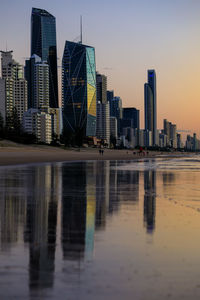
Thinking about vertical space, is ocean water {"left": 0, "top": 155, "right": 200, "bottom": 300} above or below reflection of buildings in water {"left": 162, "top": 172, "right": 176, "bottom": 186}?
above

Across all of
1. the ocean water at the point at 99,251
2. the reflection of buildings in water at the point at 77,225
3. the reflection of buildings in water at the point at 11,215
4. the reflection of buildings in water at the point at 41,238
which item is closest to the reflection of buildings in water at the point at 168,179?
the reflection of buildings in water at the point at 77,225

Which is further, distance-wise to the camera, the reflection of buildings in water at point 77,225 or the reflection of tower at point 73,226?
the reflection of buildings in water at point 77,225

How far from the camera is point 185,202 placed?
45.1 feet

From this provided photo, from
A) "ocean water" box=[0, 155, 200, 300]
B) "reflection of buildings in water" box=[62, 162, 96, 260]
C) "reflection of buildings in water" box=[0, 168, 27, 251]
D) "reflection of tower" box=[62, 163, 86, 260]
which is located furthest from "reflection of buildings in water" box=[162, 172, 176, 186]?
"ocean water" box=[0, 155, 200, 300]

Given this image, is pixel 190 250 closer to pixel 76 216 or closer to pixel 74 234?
pixel 74 234

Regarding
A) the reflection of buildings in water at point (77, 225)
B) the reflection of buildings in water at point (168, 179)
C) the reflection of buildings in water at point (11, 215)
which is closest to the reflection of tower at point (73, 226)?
the reflection of buildings in water at point (77, 225)

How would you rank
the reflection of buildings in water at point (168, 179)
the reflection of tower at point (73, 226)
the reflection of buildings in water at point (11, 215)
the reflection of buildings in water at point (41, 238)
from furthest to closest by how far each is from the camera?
the reflection of buildings in water at point (168, 179) < the reflection of buildings in water at point (11, 215) < the reflection of tower at point (73, 226) < the reflection of buildings in water at point (41, 238)

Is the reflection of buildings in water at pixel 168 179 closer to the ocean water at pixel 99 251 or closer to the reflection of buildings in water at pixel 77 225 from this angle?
the reflection of buildings in water at pixel 77 225

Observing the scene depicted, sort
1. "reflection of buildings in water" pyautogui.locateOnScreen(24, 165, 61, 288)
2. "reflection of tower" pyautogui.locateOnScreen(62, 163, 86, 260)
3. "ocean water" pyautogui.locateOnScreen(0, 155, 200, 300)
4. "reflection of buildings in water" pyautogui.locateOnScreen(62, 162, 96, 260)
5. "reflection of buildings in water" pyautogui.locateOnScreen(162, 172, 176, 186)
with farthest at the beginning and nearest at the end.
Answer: "reflection of buildings in water" pyautogui.locateOnScreen(162, 172, 176, 186) < "reflection of buildings in water" pyautogui.locateOnScreen(62, 162, 96, 260) < "reflection of tower" pyautogui.locateOnScreen(62, 163, 86, 260) < "reflection of buildings in water" pyautogui.locateOnScreen(24, 165, 61, 288) < "ocean water" pyautogui.locateOnScreen(0, 155, 200, 300)

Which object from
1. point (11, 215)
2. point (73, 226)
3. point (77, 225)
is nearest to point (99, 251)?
point (73, 226)

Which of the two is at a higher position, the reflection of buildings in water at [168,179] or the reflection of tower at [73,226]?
the reflection of tower at [73,226]

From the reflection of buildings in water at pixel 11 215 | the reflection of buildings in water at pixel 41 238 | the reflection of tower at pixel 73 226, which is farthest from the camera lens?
the reflection of buildings in water at pixel 11 215

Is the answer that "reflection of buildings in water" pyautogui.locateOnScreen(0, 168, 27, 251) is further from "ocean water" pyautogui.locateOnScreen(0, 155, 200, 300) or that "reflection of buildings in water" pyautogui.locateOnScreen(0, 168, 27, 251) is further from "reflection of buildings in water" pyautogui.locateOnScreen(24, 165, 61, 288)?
"reflection of buildings in water" pyautogui.locateOnScreen(24, 165, 61, 288)

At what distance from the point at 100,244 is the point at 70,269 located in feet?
5.77
